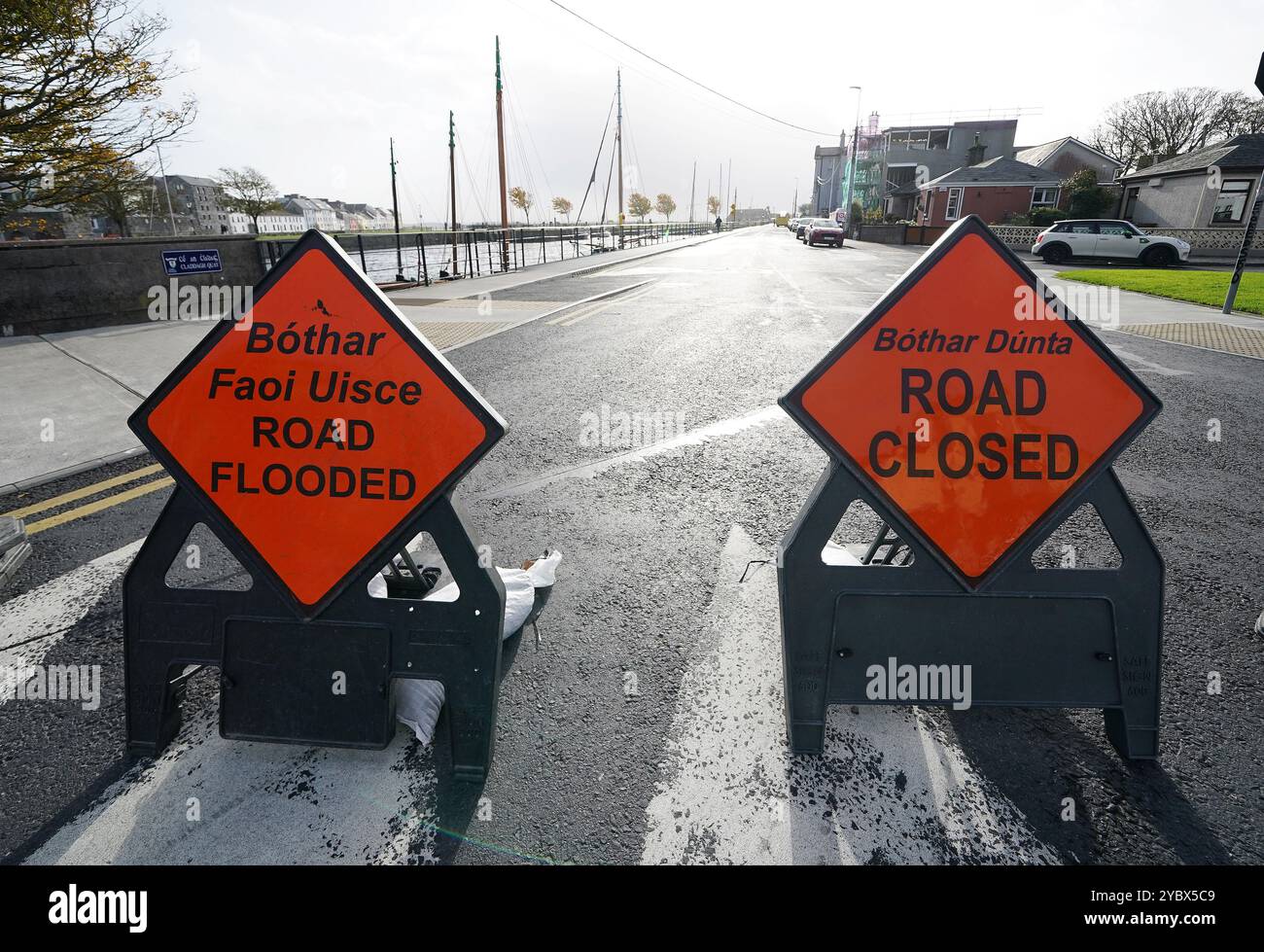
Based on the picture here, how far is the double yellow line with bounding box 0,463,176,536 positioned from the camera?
147 inches

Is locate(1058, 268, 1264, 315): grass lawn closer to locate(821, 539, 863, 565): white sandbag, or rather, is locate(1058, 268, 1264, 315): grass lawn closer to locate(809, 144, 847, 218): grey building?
locate(821, 539, 863, 565): white sandbag

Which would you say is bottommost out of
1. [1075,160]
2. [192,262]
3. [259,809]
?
[259,809]

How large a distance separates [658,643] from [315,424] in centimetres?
163

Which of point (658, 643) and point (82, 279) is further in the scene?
point (82, 279)

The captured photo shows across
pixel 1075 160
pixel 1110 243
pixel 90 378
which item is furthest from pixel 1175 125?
pixel 90 378

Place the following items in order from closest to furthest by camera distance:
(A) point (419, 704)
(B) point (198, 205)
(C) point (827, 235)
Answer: (A) point (419, 704) → (C) point (827, 235) → (B) point (198, 205)

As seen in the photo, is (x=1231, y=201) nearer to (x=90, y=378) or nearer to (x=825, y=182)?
(x=90, y=378)

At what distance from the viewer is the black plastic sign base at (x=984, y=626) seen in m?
2.08

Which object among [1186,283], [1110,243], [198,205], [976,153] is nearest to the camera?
[1186,283]

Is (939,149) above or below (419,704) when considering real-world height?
above

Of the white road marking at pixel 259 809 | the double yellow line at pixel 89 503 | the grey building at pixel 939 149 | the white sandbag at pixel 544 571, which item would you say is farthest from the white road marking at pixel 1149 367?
the grey building at pixel 939 149

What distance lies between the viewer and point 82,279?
9672 mm

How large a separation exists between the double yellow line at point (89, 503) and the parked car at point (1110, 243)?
29.9 meters
